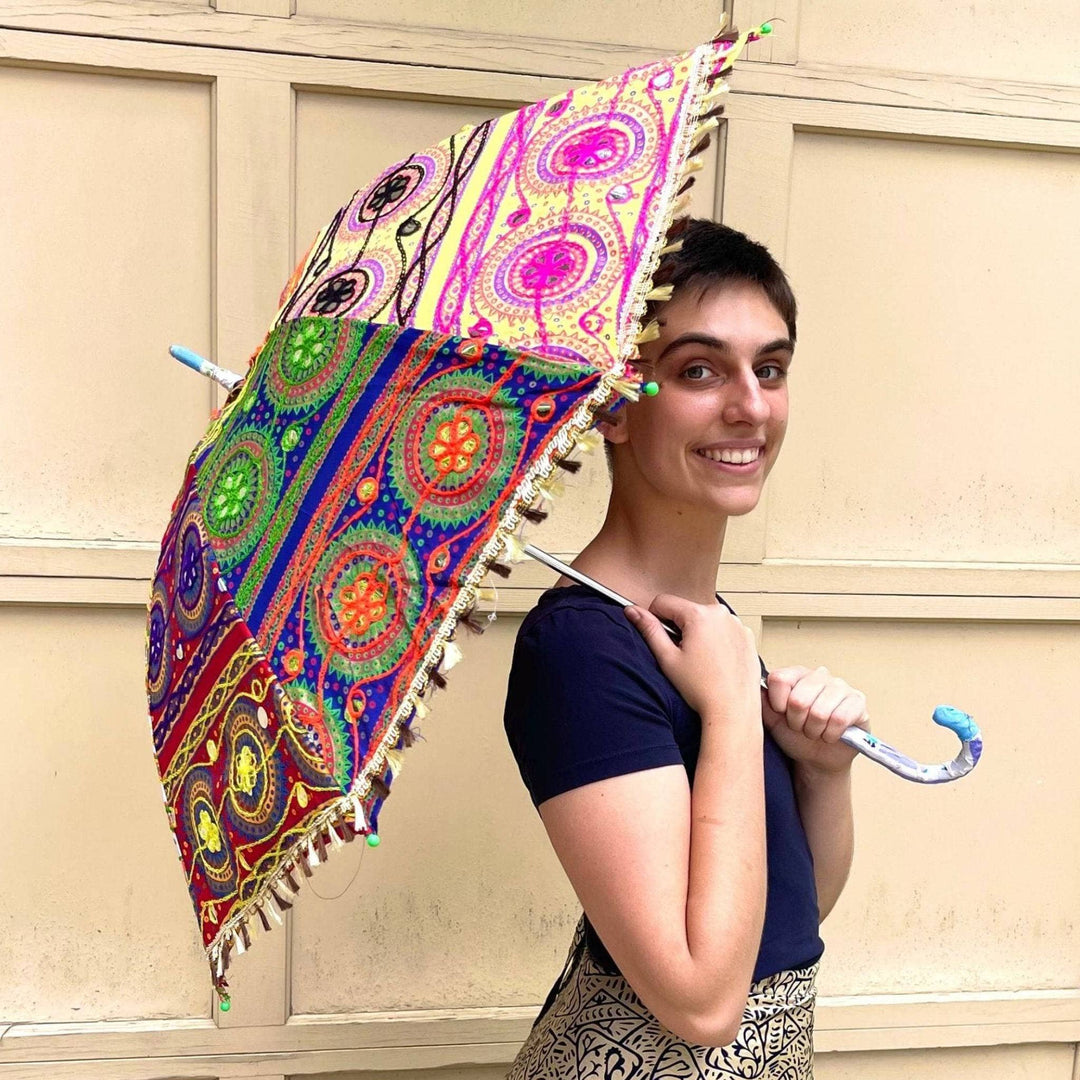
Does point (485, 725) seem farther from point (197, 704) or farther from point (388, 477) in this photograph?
point (388, 477)

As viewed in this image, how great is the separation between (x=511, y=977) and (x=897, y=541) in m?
1.33

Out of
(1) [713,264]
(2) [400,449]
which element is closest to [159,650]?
(2) [400,449]

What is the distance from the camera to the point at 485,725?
2.54m

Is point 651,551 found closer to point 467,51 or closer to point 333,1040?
point 467,51

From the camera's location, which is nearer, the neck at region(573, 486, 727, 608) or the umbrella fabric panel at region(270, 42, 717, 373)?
the umbrella fabric panel at region(270, 42, 717, 373)

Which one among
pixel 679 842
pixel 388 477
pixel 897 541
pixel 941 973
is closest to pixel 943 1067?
pixel 941 973

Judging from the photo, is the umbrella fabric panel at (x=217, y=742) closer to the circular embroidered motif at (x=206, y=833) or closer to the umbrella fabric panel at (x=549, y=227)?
the circular embroidered motif at (x=206, y=833)

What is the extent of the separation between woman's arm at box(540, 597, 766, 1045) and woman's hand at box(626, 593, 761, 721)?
0.01 meters

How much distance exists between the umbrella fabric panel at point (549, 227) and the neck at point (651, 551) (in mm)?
417

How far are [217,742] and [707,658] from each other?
22.2 inches

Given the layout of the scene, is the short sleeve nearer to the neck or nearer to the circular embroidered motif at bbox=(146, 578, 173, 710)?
the neck

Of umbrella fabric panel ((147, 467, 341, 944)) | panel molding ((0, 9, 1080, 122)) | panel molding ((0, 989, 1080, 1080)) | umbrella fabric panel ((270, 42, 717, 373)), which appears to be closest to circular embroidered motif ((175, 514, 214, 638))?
umbrella fabric panel ((147, 467, 341, 944))

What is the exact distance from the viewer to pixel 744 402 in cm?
140

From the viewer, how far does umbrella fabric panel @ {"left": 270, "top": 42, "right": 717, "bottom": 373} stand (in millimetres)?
1129
